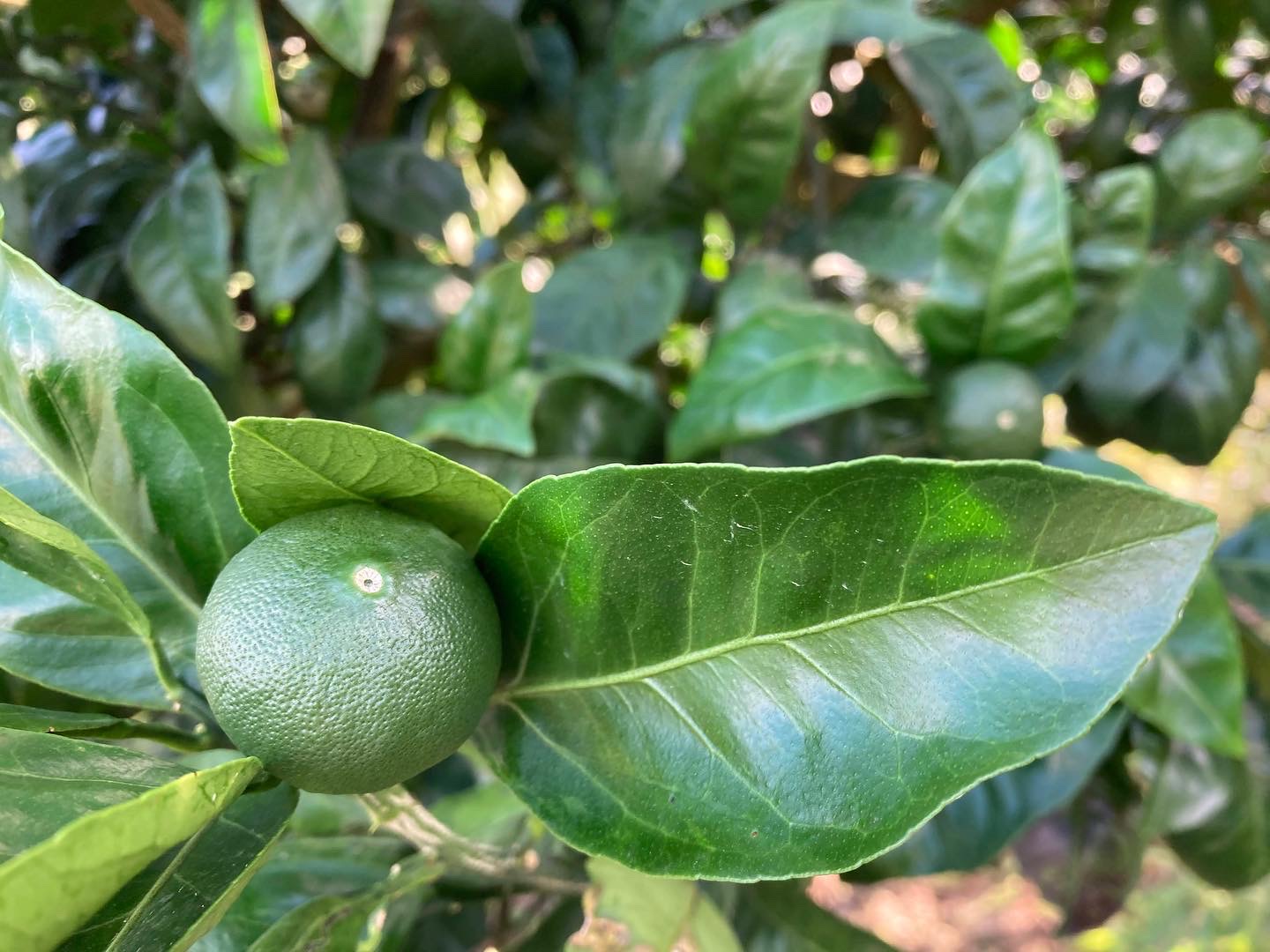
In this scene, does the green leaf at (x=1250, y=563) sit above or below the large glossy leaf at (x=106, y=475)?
below

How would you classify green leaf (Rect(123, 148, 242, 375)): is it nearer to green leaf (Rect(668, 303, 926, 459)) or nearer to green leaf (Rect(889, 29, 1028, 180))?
green leaf (Rect(668, 303, 926, 459))

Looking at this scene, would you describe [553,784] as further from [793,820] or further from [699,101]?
[699,101]

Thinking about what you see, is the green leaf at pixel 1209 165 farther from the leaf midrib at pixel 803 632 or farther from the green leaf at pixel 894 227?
the leaf midrib at pixel 803 632

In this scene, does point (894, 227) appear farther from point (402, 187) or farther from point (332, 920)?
point (332, 920)

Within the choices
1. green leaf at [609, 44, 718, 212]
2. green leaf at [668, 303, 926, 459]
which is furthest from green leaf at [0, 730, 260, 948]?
green leaf at [609, 44, 718, 212]

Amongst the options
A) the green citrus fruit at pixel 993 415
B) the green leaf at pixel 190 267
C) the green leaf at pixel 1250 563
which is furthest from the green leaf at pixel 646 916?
the green leaf at pixel 1250 563

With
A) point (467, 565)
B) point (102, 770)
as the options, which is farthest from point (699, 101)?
point (102, 770)

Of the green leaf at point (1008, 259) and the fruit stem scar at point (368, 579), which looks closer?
the fruit stem scar at point (368, 579)
